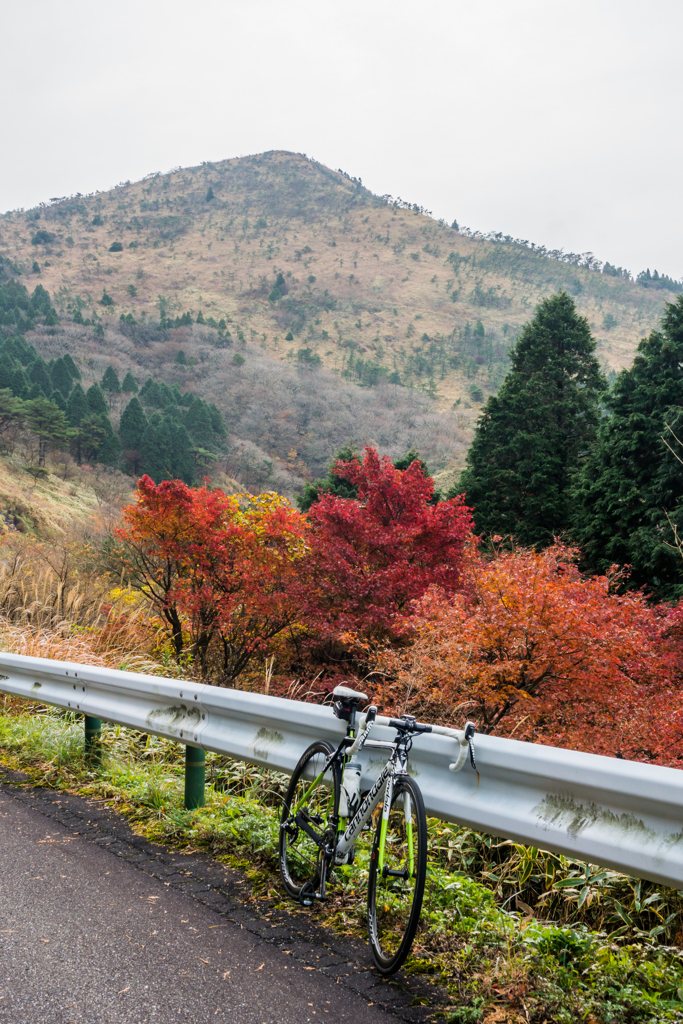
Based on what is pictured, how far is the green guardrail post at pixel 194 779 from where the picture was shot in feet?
14.2

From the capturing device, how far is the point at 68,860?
3.73 meters

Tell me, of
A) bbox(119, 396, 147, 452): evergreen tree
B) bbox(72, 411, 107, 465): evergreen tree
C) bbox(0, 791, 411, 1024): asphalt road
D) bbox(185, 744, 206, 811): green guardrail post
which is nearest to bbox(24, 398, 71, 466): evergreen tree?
bbox(72, 411, 107, 465): evergreen tree

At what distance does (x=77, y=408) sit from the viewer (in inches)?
1751

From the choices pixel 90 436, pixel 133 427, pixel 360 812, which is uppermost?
pixel 360 812

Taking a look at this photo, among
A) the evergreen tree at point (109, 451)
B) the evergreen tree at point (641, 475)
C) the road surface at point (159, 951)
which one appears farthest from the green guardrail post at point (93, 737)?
the evergreen tree at point (109, 451)

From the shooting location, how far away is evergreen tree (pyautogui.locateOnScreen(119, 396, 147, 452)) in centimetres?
4625

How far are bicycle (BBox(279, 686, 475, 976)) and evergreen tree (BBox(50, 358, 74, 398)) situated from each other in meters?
51.4

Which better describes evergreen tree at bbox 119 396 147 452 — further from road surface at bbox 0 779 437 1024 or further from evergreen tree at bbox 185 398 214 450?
road surface at bbox 0 779 437 1024

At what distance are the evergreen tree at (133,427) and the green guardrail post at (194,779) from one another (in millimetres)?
43493

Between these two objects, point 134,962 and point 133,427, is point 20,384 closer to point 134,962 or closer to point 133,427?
point 133,427

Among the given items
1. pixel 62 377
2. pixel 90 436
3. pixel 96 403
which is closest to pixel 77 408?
pixel 96 403

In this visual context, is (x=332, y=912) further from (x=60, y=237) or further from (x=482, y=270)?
(x=60, y=237)

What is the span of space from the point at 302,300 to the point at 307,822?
103407mm

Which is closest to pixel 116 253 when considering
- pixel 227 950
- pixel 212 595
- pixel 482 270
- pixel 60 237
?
pixel 60 237
